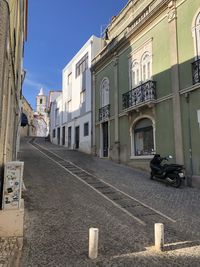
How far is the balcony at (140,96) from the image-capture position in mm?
13578

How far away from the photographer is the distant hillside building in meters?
66.5

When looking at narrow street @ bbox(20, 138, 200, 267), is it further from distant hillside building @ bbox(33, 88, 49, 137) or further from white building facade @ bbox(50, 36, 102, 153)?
distant hillside building @ bbox(33, 88, 49, 137)

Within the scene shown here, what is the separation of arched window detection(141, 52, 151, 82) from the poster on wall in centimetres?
1032

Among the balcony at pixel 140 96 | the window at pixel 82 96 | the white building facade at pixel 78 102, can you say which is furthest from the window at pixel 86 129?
the balcony at pixel 140 96

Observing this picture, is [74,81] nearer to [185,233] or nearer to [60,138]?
[60,138]

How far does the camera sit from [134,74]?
51.7 feet

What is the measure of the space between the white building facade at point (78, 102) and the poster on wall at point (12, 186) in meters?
15.2

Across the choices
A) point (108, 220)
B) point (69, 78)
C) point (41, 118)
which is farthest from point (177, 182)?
point (41, 118)

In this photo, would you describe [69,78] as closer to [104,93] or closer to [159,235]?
[104,93]

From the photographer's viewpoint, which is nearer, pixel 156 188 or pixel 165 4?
pixel 156 188

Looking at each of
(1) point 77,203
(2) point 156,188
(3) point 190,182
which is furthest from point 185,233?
(3) point 190,182

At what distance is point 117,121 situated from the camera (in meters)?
17.0

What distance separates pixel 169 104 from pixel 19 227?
9194mm

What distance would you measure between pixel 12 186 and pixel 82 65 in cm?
1993
